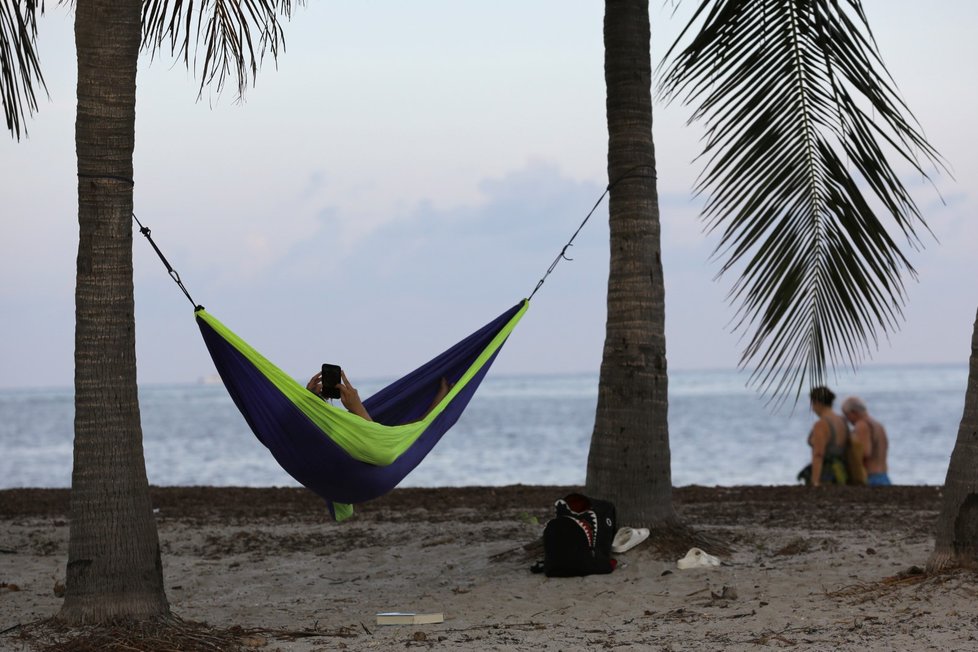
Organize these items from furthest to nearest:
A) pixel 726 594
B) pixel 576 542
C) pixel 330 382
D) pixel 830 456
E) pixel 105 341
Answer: pixel 830 456
pixel 576 542
pixel 330 382
pixel 726 594
pixel 105 341

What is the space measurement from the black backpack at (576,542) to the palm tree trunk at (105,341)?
185 cm

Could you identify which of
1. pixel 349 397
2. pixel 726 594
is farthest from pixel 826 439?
pixel 349 397

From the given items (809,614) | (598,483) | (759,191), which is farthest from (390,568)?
(759,191)

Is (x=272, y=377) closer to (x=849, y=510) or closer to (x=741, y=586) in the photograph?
(x=741, y=586)

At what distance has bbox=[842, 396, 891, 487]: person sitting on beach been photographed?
855cm

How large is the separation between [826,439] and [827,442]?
66 millimetres

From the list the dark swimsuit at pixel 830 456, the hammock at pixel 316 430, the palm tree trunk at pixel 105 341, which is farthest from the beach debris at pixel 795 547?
the palm tree trunk at pixel 105 341

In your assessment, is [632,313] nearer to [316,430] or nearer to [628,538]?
[628,538]

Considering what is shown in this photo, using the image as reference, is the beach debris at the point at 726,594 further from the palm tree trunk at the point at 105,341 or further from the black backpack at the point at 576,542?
the palm tree trunk at the point at 105,341

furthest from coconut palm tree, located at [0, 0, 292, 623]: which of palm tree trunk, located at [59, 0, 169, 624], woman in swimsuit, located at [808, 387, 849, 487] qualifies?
woman in swimsuit, located at [808, 387, 849, 487]

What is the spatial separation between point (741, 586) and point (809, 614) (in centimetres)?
60

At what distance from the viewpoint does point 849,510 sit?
7191 millimetres

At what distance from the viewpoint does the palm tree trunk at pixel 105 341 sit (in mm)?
4000

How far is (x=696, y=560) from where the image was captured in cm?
534
